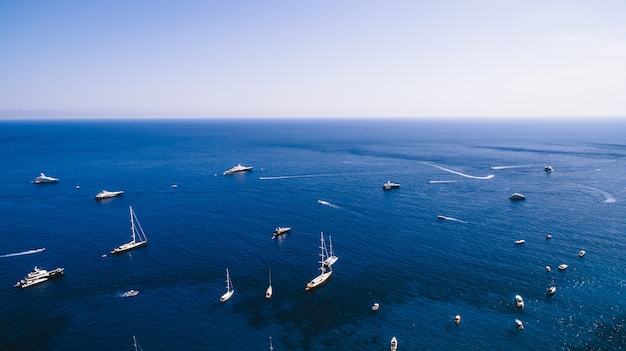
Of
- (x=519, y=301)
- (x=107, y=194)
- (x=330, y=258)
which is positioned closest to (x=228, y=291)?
(x=330, y=258)

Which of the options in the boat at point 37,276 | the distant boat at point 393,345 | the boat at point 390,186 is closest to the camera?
the distant boat at point 393,345

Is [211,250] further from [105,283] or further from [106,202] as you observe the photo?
[106,202]

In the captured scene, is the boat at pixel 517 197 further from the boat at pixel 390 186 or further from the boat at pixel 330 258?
the boat at pixel 330 258

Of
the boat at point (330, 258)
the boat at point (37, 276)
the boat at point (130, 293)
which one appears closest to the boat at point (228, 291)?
Result: the boat at point (130, 293)

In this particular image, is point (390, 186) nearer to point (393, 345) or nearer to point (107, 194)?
point (393, 345)

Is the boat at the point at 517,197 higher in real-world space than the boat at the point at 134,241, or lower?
higher

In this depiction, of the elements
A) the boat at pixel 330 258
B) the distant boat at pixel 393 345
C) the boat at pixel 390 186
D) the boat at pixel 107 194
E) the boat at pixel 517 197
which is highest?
the boat at pixel 107 194

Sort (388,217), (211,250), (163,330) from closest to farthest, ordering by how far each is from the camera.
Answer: (163,330)
(211,250)
(388,217)

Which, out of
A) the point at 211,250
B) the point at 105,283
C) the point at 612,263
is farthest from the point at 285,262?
the point at 612,263
